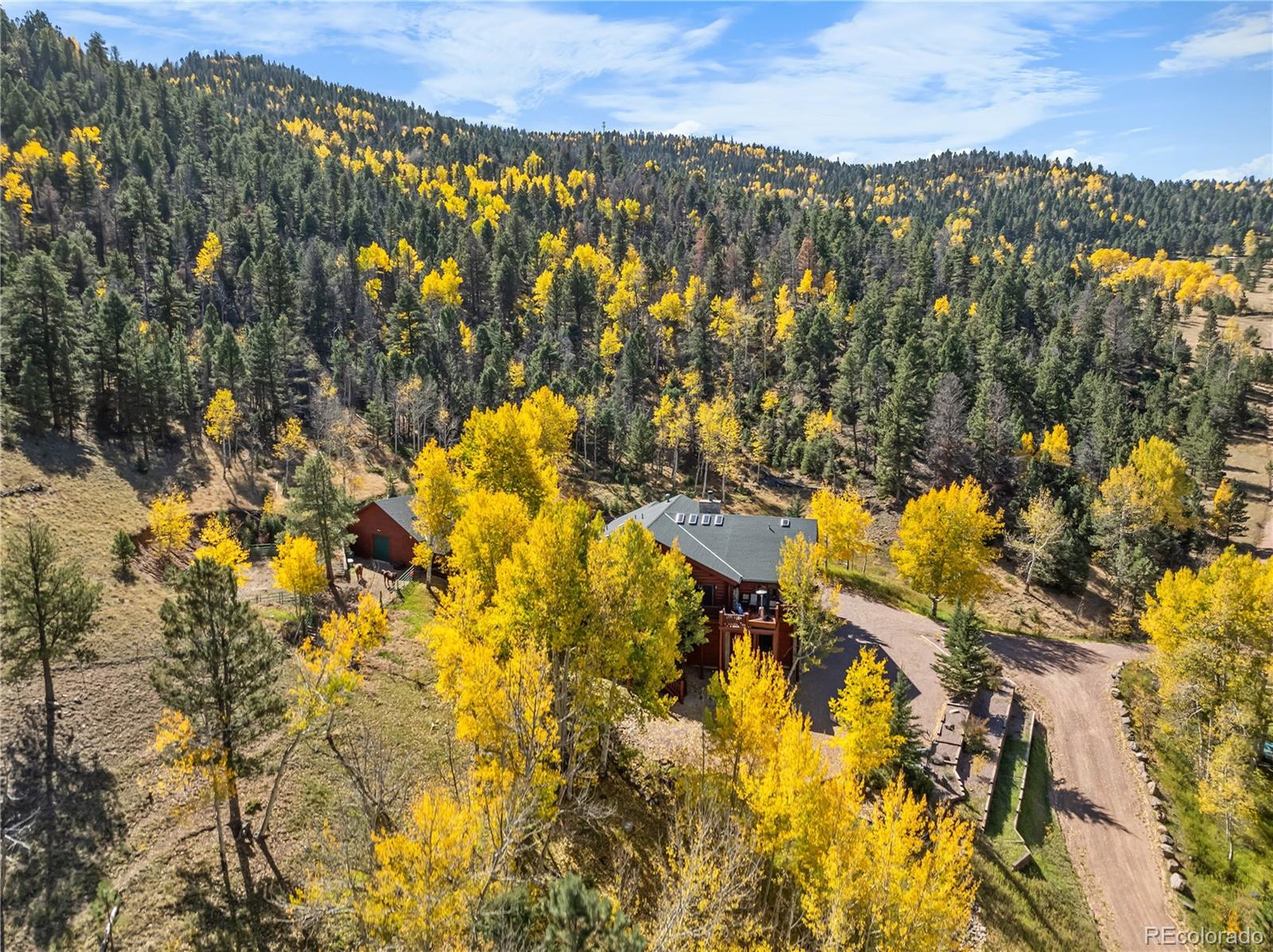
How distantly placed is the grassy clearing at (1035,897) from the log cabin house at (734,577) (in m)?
13.0

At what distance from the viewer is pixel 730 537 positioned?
39000 mm

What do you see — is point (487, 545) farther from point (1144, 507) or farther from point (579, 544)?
point (1144, 507)

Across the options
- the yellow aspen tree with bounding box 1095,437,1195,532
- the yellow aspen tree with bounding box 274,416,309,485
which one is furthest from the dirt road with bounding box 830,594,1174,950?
the yellow aspen tree with bounding box 274,416,309,485

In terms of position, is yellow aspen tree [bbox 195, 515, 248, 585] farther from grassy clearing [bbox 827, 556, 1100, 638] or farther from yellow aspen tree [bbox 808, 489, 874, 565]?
grassy clearing [bbox 827, 556, 1100, 638]

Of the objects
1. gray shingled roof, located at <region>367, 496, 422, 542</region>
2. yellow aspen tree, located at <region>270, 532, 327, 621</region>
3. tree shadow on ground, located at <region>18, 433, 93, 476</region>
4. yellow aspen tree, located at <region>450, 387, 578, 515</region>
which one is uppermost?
yellow aspen tree, located at <region>450, 387, 578, 515</region>

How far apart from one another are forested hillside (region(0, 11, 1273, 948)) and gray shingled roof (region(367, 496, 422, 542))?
2959 millimetres

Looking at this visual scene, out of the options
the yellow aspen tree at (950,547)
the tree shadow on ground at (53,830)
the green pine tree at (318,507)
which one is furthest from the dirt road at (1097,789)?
the green pine tree at (318,507)

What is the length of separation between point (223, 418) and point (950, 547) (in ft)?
201

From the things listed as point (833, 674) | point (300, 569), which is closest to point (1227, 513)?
point (833, 674)

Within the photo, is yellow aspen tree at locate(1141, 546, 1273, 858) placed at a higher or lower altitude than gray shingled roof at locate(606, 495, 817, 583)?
lower

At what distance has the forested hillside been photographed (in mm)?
19344

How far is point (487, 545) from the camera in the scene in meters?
30.0

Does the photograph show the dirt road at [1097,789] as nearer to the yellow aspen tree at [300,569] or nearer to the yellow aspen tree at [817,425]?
the yellow aspen tree at [817,425]

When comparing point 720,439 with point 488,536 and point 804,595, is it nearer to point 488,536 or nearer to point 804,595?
point 804,595
